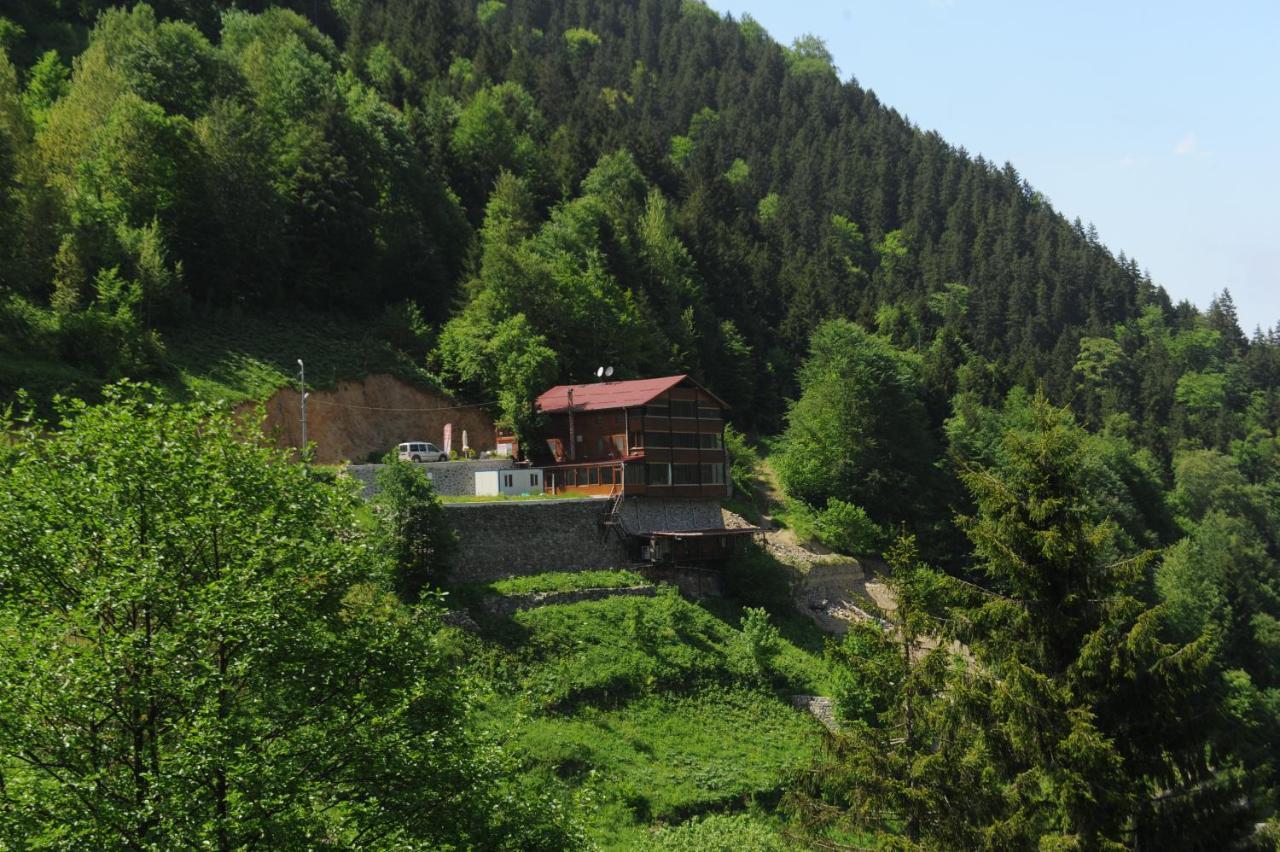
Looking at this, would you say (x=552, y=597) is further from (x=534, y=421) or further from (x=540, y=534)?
(x=534, y=421)

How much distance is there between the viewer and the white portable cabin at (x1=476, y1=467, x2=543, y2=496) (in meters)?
43.4

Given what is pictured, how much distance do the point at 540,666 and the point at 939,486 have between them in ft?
115

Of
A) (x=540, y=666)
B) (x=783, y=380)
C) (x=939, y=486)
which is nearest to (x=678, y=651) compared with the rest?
(x=540, y=666)

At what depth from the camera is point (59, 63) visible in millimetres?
66375

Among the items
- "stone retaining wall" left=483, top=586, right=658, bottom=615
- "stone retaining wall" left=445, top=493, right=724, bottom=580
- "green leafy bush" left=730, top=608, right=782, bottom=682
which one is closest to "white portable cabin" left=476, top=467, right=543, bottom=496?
"stone retaining wall" left=445, top=493, right=724, bottom=580

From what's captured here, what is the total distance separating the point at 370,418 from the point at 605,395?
450 inches

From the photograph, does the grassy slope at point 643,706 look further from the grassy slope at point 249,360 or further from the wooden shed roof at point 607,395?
the grassy slope at point 249,360

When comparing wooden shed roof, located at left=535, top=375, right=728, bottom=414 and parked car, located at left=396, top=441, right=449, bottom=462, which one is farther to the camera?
parked car, located at left=396, top=441, right=449, bottom=462

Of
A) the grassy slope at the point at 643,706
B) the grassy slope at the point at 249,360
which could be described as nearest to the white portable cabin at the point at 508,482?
the grassy slope at the point at 643,706

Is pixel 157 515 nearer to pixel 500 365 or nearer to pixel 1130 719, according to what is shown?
pixel 1130 719

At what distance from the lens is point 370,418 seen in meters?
50.1

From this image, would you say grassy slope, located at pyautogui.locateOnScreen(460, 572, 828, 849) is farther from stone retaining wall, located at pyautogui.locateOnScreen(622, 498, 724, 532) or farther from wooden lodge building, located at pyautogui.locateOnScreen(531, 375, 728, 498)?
wooden lodge building, located at pyautogui.locateOnScreen(531, 375, 728, 498)

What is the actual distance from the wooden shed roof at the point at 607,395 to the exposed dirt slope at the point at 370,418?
564 centimetres

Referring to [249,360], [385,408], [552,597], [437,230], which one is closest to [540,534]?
[552,597]
